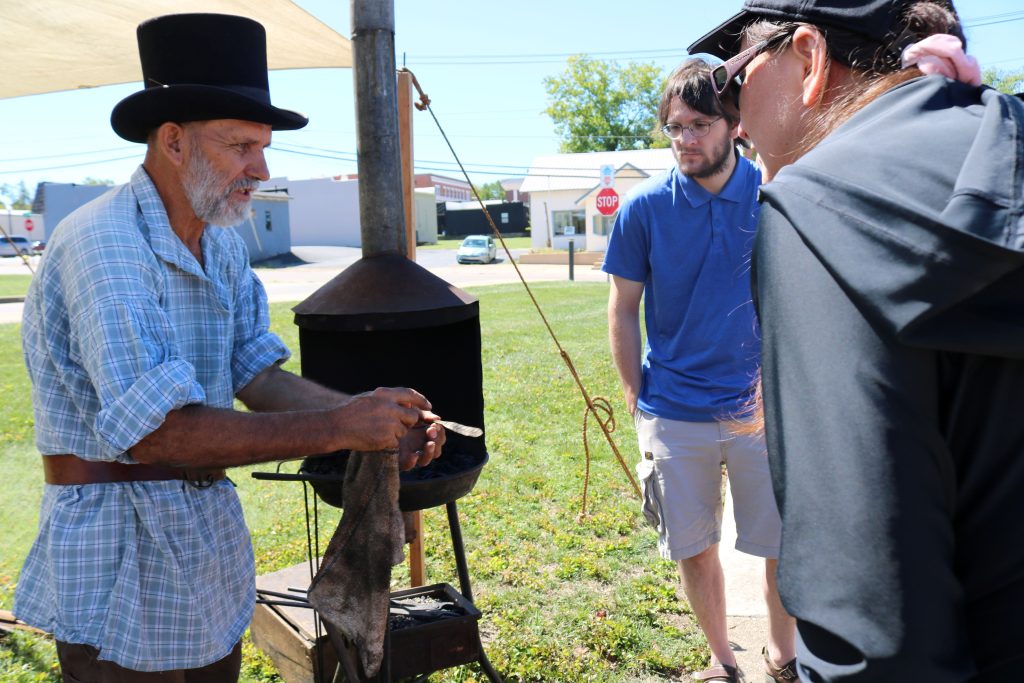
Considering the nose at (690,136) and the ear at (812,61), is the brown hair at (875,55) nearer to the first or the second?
the ear at (812,61)

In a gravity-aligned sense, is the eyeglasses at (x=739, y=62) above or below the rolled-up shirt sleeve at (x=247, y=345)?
above

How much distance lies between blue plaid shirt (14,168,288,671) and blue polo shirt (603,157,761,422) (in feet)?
5.55

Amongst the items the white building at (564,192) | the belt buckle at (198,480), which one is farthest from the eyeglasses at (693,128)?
the white building at (564,192)

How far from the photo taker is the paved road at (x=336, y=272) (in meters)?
20.8

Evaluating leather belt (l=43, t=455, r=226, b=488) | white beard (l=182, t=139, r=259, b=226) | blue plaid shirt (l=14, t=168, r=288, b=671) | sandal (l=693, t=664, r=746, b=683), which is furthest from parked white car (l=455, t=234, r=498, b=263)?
leather belt (l=43, t=455, r=226, b=488)

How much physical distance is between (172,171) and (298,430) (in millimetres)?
766

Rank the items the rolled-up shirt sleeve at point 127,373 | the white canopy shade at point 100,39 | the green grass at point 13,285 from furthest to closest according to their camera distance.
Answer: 1. the green grass at point 13,285
2. the white canopy shade at point 100,39
3. the rolled-up shirt sleeve at point 127,373

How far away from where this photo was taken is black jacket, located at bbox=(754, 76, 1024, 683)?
79cm

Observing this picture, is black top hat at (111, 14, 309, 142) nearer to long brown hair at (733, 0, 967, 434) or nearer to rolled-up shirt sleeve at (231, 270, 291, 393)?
rolled-up shirt sleeve at (231, 270, 291, 393)

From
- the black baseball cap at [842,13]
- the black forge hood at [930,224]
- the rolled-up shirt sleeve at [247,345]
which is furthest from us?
the rolled-up shirt sleeve at [247,345]

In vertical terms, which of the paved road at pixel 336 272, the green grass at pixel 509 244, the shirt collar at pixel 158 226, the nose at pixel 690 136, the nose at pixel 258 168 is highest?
the nose at pixel 690 136

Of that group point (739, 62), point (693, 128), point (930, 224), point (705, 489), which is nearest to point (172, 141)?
point (739, 62)

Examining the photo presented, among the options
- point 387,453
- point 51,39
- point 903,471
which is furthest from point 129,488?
point 51,39

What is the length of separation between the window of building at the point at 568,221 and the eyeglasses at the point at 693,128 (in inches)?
1623
